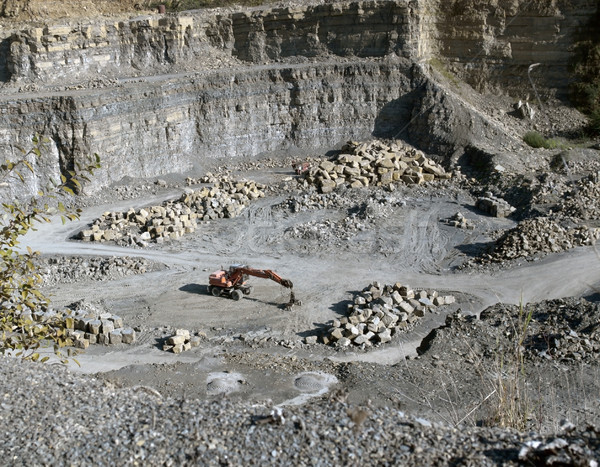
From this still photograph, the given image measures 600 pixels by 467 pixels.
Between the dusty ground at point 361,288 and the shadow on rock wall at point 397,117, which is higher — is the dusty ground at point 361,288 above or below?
below

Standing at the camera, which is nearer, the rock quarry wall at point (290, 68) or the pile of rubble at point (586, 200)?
the pile of rubble at point (586, 200)

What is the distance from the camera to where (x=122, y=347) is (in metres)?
16.7

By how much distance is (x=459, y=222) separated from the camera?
2400 centimetres

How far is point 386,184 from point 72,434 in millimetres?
20385

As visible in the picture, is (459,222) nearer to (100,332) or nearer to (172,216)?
(172,216)

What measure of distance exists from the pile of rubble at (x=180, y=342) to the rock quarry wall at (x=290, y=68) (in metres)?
12.7

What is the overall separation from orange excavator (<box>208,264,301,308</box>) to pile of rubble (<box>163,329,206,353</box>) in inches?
95.3

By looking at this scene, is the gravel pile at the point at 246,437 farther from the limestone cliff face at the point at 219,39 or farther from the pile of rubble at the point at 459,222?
the limestone cliff face at the point at 219,39

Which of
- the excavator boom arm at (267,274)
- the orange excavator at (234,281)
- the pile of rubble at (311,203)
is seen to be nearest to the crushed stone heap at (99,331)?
the orange excavator at (234,281)

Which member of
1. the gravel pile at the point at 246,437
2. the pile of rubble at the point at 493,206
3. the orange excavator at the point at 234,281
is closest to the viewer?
the gravel pile at the point at 246,437

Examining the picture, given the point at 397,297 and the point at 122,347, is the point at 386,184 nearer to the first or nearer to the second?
the point at 397,297

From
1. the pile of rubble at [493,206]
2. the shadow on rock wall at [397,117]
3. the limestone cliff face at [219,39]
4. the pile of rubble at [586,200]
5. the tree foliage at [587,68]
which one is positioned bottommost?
the pile of rubble at [493,206]

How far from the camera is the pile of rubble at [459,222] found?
2381 centimetres

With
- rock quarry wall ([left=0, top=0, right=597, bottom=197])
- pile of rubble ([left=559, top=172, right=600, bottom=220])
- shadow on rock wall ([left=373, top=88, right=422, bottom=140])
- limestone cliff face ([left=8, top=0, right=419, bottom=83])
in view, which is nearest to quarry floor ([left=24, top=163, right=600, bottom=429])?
Result: pile of rubble ([left=559, top=172, right=600, bottom=220])
